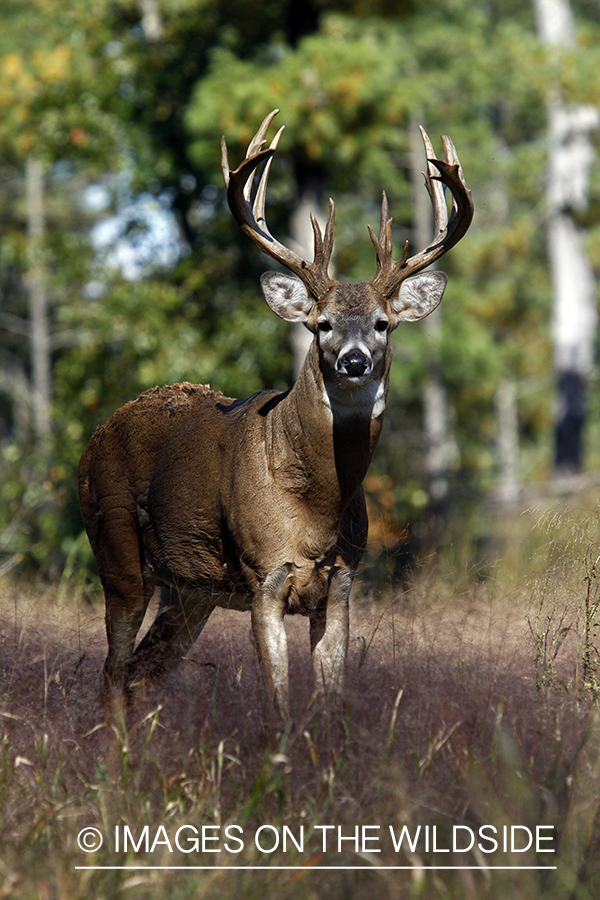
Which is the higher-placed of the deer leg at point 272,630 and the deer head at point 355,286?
the deer head at point 355,286

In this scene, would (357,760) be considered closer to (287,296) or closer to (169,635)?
(169,635)

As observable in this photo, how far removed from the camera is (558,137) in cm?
1570

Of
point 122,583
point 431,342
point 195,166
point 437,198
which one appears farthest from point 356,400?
point 431,342

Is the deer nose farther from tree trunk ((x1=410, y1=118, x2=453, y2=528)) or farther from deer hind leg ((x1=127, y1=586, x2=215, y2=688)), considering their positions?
tree trunk ((x1=410, y1=118, x2=453, y2=528))

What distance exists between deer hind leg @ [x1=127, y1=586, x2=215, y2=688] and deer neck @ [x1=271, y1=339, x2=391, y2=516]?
0.75 metres

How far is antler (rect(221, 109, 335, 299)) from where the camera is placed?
4.62 m

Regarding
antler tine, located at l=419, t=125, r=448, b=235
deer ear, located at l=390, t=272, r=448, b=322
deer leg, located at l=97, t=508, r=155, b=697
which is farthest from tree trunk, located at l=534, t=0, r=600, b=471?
deer leg, located at l=97, t=508, r=155, b=697

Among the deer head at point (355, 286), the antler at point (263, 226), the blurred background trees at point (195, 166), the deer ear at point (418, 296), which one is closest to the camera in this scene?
the deer head at point (355, 286)

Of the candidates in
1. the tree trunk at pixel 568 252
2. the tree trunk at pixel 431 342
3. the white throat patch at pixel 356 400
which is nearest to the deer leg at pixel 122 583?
the white throat patch at pixel 356 400

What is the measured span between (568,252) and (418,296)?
38.5 feet

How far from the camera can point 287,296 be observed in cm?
470

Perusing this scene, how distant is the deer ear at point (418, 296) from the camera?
4727 mm

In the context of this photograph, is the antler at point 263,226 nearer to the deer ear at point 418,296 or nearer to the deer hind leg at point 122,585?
the deer ear at point 418,296

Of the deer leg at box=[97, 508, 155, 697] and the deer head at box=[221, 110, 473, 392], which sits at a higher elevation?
the deer head at box=[221, 110, 473, 392]
